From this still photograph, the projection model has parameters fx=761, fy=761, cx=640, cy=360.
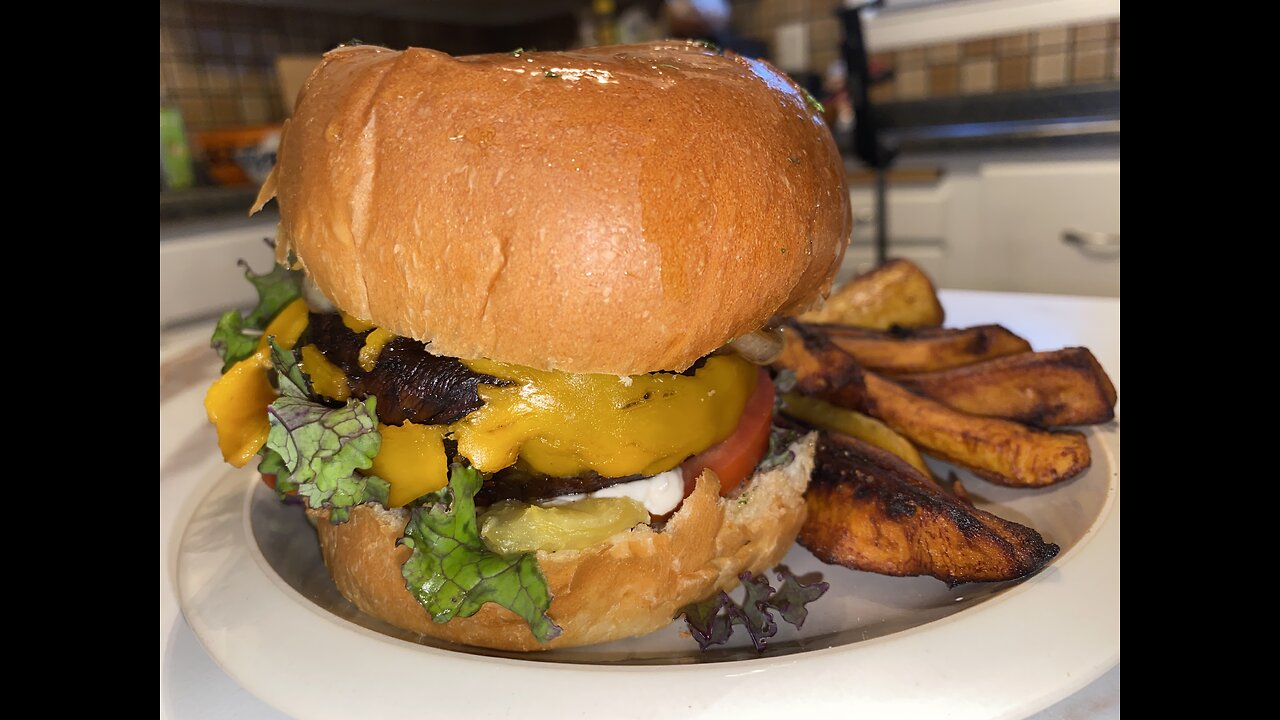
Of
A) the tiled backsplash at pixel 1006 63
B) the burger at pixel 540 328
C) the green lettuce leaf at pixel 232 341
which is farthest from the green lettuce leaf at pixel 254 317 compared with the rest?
the tiled backsplash at pixel 1006 63

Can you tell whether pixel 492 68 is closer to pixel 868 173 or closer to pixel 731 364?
pixel 731 364

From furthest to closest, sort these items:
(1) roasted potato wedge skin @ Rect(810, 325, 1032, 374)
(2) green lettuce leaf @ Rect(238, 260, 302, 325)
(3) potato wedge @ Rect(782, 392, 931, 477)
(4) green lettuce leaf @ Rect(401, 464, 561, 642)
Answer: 1. (1) roasted potato wedge skin @ Rect(810, 325, 1032, 374)
2. (2) green lettuce leaf @ Rect(238, 260, 302, 325)
3. (3) potato wedge @ Rect(782, 392, 931, 477)
4. (4) green lettuce leaf @ Rect(401, 464, 561, 642)

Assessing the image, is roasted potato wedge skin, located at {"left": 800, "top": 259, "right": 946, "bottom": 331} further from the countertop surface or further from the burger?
the burger

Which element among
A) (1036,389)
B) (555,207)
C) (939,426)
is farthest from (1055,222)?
(555,207)

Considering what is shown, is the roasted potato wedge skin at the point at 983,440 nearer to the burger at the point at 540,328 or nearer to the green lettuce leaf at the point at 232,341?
the burger at the point at 540,328

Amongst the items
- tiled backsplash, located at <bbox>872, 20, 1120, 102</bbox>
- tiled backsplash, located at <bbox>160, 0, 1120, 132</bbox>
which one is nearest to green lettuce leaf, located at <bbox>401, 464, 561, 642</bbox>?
tiled backsplash, located at <bbox>872, 20, 1120, 102</bbox>
